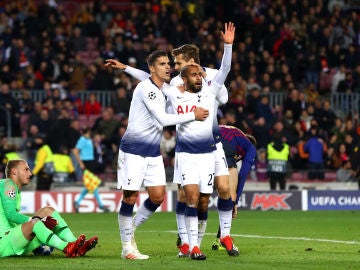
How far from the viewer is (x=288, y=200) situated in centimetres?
2850

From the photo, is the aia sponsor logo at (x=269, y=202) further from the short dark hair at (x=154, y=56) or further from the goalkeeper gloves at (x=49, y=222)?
the goalkeeper gloves at (x=49, y=222)

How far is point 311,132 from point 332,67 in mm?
4981

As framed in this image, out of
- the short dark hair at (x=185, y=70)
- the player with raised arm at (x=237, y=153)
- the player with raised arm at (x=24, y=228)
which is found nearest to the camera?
the player with raised arm at (x=24, y=228)

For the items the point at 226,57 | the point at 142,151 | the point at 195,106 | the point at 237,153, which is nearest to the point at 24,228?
the point at 142,151

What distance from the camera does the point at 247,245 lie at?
53.9 ft

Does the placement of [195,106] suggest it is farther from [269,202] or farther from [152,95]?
[269,202]

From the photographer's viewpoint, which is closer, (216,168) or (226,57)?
(226,57)

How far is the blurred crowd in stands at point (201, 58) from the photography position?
3031 centimetres

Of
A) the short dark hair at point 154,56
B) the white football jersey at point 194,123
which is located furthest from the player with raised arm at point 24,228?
the short dark hair at point 154,56

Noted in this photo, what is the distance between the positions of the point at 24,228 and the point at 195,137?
2.31 meters

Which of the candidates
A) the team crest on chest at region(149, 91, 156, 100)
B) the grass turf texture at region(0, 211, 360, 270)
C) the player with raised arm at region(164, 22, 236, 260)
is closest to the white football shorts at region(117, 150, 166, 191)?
the player with raised arm at region(164, 22, 236, 260)

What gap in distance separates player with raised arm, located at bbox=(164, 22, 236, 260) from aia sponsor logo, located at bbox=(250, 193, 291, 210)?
1444 cm

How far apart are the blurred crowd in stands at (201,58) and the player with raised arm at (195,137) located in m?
13.1

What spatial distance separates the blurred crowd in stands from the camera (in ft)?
99.5
